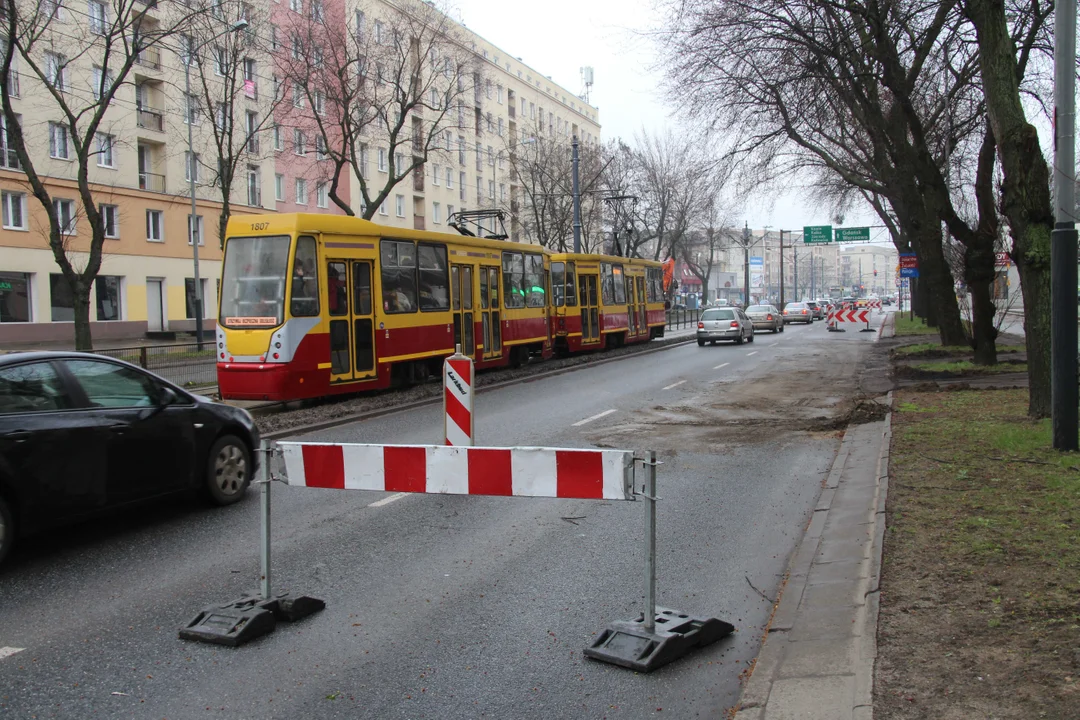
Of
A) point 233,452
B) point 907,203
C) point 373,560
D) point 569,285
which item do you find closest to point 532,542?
point 373,560

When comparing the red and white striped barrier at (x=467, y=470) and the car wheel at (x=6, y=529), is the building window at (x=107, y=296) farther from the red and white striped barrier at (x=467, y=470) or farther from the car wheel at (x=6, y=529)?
the red and white striped barrier at (x=467, y=470)

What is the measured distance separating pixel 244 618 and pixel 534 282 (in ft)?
63.6

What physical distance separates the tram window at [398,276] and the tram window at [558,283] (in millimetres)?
9542

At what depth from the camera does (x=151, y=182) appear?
40.7 m

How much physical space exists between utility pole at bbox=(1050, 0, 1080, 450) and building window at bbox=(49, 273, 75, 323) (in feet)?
118

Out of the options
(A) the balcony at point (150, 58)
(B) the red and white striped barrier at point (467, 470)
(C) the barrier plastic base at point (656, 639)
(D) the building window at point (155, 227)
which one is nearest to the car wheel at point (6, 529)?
(B) the red and white striped barrier at point (467, 470)

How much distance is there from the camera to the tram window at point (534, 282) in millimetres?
23422

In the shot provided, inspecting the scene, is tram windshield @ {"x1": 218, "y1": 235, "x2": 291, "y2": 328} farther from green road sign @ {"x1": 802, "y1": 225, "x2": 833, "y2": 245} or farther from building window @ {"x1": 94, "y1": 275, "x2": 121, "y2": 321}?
green road sign @ {"x1": 802, "y1": 225, "x2": 833, "y2": 245}

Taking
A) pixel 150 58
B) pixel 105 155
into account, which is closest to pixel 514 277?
pixel 105 155

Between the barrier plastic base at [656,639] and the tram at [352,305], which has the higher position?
the tram at [352,305]

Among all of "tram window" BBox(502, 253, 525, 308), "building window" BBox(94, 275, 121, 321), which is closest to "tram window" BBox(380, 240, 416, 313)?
"tram window" BBox(502, 253, 525, 308)

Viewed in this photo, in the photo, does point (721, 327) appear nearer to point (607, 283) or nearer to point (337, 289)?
point (607, 283)

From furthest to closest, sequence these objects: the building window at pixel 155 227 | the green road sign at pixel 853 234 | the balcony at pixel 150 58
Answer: the green road sign at pixel 853 234 < the building window at pixel 155 227 < the balcony at pixel 150 58

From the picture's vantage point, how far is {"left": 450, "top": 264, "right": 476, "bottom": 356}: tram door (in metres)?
19.3
